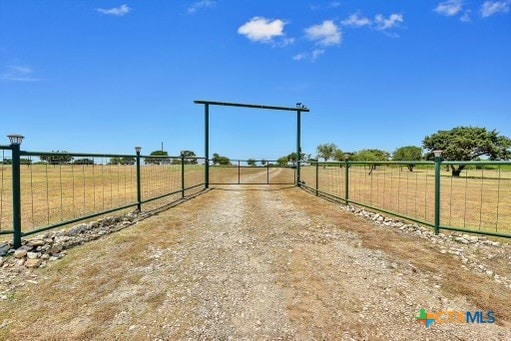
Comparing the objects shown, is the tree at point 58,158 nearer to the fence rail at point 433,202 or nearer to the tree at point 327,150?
the fence rail at point 433,202

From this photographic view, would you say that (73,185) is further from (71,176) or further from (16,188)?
(71,176)

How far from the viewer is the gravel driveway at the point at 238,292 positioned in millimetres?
2479

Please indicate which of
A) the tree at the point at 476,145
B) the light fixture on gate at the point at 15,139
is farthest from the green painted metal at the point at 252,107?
the tree at the point at 476,145

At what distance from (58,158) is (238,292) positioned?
4.60 m

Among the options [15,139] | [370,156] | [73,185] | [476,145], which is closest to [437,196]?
[15,139]

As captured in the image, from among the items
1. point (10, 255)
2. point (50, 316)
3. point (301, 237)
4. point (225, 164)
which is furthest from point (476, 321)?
point (225, 164)

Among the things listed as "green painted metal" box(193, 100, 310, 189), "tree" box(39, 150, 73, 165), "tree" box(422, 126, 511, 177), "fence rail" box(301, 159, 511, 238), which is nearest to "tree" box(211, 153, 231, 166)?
"green painted metal" box(193, 100, 310, 189)

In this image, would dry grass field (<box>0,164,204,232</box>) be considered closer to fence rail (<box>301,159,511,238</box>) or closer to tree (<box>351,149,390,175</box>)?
fence rail (<box>301,159,511,238</box>)

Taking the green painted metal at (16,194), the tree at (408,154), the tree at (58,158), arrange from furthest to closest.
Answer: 1. the tree at (408,154)
2. the tree at (58,158)
3. the green painted metal at (16,194)

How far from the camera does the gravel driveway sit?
8.13 ft

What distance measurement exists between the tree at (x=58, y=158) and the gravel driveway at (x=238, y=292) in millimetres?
1710

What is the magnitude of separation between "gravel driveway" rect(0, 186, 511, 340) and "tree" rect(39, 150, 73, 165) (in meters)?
1.71

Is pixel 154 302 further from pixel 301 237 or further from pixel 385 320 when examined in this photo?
pixel 301 237

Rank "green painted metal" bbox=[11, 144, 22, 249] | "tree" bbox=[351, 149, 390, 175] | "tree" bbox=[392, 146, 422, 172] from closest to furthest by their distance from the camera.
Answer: "green painted metal" bbox=[11, 144, 22, 249] → "tree" bbox=[351, 149, 390, 175] → "tree" bbox=[392, 146, 422, 172]
